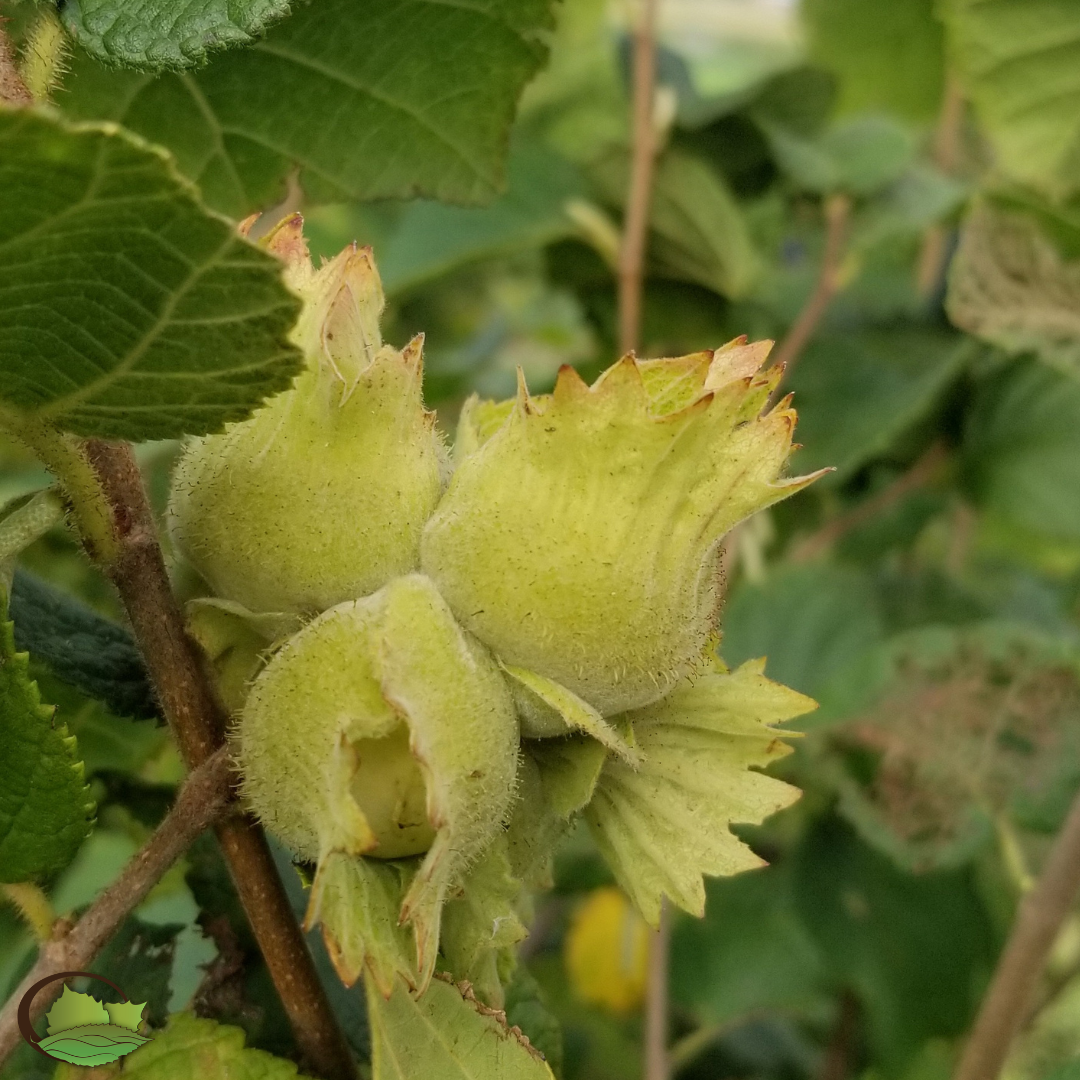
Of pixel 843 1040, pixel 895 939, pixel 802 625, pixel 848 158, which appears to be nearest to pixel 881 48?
pixel 848 158

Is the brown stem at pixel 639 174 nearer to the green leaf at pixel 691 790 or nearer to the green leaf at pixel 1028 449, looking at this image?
the green leaf at pixel 1028 449

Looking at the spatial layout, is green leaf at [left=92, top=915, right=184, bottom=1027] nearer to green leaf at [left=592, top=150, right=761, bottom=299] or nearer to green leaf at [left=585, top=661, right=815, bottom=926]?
green leaf at [left=585, top=661, right=815, bottom=926]

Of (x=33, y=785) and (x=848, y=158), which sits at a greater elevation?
(x=33, y=785)

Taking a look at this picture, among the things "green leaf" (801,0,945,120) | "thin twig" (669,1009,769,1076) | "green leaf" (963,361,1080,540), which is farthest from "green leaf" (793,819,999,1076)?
"green leaf" (801,0,945,120)

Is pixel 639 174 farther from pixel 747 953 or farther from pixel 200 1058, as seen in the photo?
pixel 200 1058

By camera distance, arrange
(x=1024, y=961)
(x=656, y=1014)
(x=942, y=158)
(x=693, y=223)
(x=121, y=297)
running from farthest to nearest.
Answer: (x=942, y=158), (x=693, y=223), (x=656, y=1014), (x=1024, y=961), (x=121, y=297)

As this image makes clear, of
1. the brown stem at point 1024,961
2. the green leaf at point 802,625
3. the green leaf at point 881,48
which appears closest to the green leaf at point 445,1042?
the brown stem at point 1024,961
